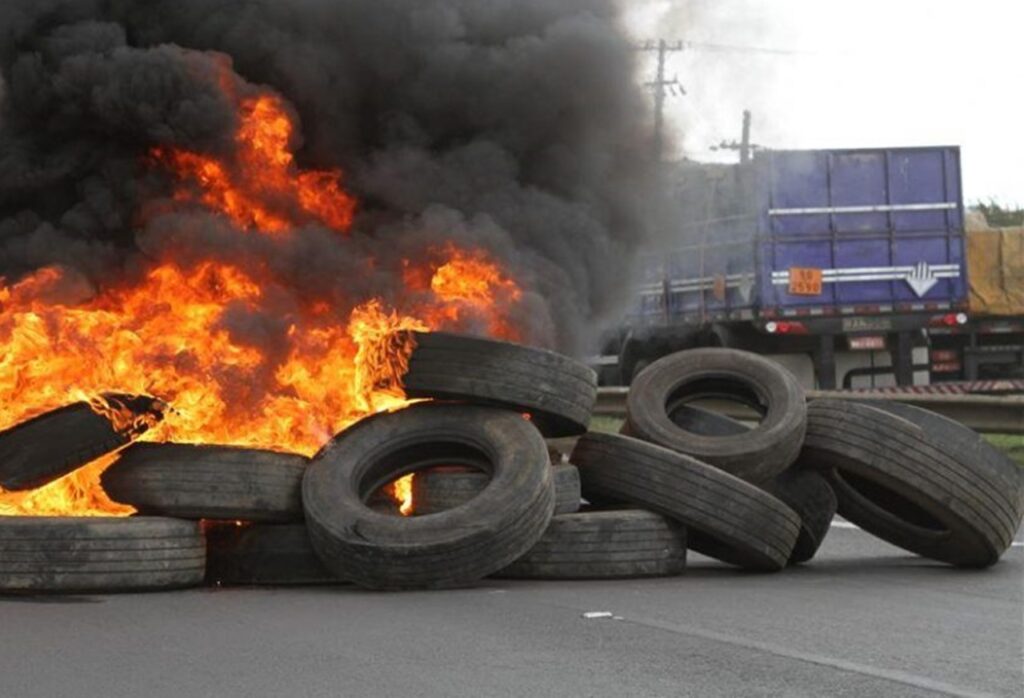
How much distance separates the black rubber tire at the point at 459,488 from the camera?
9914 mm

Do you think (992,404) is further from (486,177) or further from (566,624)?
(566,624)

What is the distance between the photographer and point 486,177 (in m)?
13.3

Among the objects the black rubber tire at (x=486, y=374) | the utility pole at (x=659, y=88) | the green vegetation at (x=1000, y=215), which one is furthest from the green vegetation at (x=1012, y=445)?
the green vegetation at (x=1000, y=215)

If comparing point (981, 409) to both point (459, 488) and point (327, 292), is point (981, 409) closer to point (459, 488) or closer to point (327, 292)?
point (327, 292)

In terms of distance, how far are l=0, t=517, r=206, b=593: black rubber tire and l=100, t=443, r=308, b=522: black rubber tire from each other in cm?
15

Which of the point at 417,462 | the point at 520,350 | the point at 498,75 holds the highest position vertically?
the point at 498,75

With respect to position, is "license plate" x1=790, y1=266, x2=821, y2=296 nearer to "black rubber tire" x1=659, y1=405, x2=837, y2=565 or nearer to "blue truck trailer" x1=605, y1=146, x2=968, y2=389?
"blue truck trailer" x1=605, y1=146, x2=968, y2=389

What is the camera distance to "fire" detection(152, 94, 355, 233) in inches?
490

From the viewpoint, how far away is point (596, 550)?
32.2 ft

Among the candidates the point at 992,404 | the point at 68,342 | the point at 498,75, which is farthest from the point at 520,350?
the point at 992,404

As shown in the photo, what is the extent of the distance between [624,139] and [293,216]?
3.42 m

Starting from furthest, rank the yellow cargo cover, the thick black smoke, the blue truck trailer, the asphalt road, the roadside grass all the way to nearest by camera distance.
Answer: the yellow cargo cover → the blue truck trailer → the roadside grass → the thick black smoke → the asphalt road

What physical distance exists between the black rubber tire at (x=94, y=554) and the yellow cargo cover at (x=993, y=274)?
21073mm

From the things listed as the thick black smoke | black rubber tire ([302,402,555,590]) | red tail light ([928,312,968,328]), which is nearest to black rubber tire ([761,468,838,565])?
black rubber tire ([302,402,555,590])
